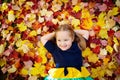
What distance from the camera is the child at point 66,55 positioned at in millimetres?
2537

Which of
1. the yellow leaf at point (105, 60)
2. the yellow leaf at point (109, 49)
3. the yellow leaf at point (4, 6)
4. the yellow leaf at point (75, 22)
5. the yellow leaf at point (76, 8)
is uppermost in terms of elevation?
the yellow leaf at point (4, 6)

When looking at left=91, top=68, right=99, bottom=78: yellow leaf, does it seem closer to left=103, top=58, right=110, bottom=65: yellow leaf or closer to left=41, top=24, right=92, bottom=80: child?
left=103, top=58, right=110, bottom=65: yellow leaf

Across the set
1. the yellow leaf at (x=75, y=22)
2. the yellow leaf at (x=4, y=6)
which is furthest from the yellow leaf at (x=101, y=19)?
the yellow leaf at (x=4, y=6)

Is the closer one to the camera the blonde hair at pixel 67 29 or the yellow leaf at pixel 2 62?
the blonde hair at pixel 67 29

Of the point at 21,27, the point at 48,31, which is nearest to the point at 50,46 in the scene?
the point at 48,31

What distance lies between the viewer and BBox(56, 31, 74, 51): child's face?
2557 millimetres

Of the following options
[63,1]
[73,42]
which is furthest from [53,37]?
[63,1]

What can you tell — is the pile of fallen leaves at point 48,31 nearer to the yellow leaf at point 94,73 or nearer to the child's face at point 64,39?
the yellow leaf at point 94,73

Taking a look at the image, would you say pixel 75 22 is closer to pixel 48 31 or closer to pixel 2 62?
pixel 48 31

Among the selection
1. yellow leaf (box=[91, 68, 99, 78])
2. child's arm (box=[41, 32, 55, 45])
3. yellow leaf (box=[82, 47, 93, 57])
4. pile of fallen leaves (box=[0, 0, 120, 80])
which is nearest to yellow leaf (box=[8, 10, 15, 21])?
pile of fallen leaves (box=[0, 0, 120, 80])

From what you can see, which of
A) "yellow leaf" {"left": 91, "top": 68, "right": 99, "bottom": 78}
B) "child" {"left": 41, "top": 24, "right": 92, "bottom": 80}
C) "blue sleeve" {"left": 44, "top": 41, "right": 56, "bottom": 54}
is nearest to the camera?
"child" {"left": 41, "top": 24, "right": 92, "bottom": 80}

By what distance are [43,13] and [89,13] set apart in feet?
1.08

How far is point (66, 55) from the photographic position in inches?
103

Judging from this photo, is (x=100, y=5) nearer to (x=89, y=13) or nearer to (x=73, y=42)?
(x=89, y=13)
